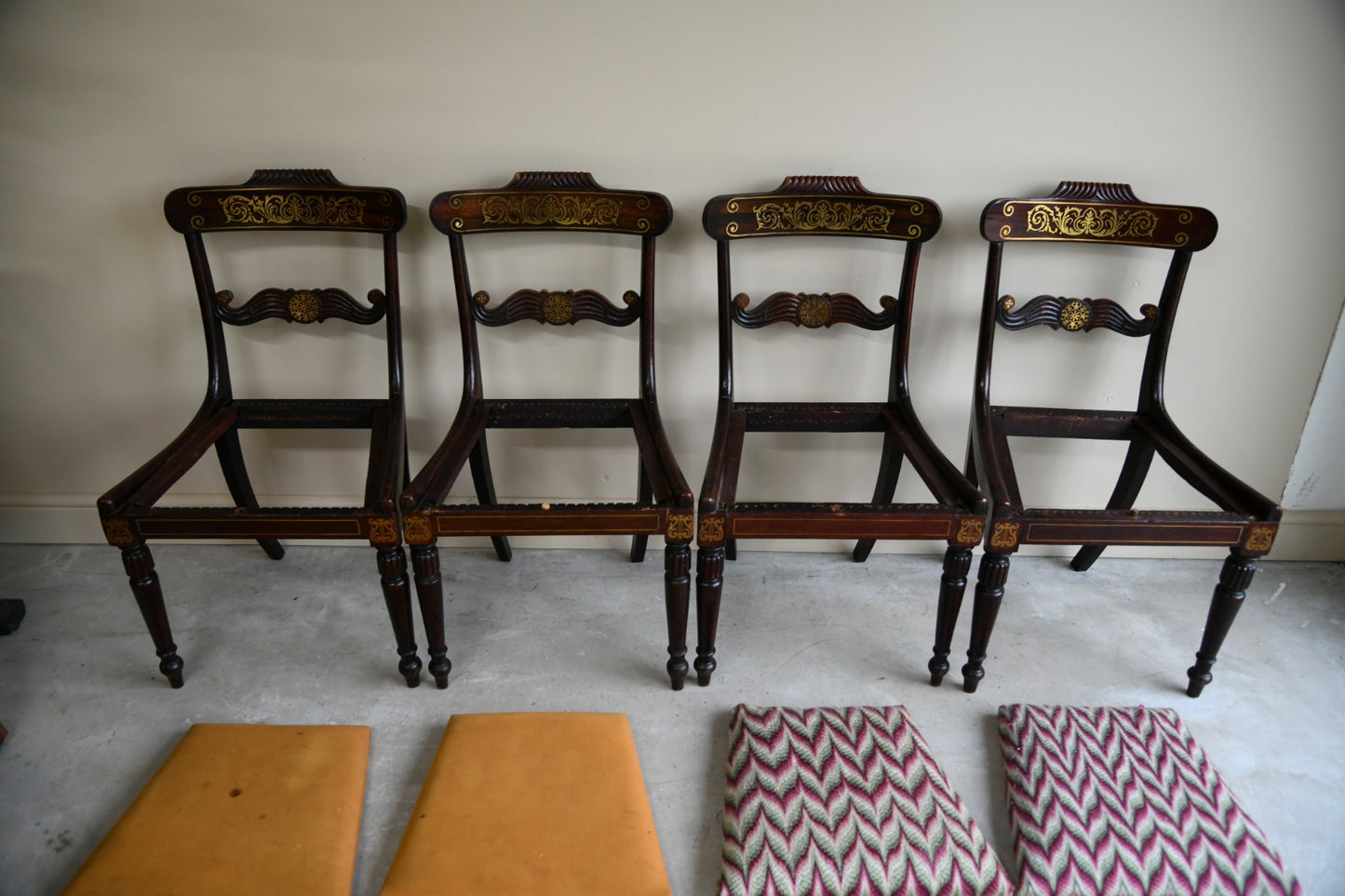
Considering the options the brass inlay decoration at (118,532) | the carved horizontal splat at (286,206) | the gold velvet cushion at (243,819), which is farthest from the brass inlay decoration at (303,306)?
the gold velvet cushion at (243,819)

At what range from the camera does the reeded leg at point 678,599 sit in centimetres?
156

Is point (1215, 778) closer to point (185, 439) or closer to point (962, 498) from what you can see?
point (962, 498)

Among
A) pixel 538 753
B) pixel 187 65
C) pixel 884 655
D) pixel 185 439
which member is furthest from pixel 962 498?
pixel 187 65

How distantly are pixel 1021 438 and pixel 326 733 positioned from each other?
1.96m

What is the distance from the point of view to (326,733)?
1570 mm

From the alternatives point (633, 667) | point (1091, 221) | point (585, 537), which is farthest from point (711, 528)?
point (1091, 221)

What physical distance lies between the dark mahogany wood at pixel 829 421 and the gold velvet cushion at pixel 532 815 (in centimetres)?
32

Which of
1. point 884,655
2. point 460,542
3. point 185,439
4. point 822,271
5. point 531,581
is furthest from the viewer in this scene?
point 460,542

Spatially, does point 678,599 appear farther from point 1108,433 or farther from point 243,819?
point 1108,433

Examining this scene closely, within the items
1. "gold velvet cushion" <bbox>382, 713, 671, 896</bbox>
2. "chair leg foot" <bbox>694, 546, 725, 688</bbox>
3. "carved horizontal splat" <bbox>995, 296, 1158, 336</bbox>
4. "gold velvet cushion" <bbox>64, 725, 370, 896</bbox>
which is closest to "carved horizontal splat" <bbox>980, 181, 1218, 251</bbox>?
"carved horizontal splat" <bbox>995, 296, 1158, 336</bbox>

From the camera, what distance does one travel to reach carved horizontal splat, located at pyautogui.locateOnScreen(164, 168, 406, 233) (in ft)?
5.77

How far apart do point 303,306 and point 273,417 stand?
0.95 ft

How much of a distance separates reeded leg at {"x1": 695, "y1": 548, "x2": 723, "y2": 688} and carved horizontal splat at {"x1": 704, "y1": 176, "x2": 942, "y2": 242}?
0.77 m

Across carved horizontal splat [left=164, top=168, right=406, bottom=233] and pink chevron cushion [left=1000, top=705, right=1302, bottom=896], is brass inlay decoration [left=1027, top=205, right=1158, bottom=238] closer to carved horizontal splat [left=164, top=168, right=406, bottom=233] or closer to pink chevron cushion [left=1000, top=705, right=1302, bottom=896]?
pink chevron cushion [left=1000, top=705, right=1302, bottom=896]
